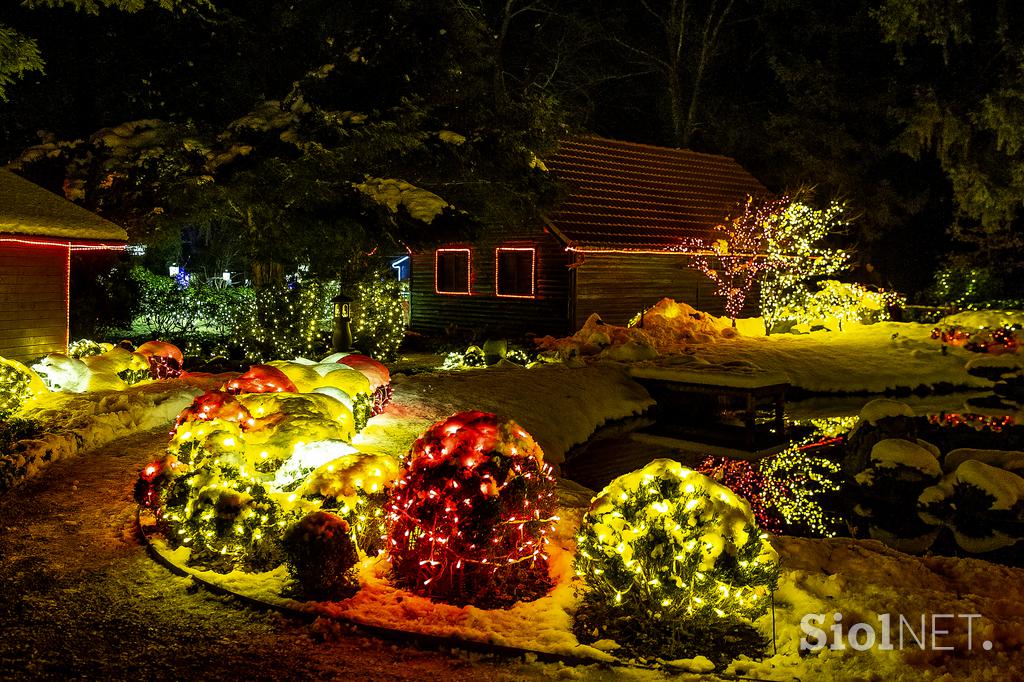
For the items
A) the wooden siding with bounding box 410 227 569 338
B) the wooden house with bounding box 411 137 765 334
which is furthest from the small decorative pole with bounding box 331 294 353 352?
the wooden house with bounding box 411 137 765 334

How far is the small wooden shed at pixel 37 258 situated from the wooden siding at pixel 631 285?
11.2m

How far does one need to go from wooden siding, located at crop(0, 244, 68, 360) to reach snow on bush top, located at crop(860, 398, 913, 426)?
13937 mm

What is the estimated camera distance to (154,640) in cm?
491

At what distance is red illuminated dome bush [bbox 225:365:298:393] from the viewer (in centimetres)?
955

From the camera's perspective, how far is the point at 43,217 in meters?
14.0

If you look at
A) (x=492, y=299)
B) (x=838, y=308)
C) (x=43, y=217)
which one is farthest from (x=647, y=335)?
(x=43, y=217)

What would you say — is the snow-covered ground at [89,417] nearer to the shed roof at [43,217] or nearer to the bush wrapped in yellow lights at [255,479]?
the bush wrapped in yellow lights at [255,479]

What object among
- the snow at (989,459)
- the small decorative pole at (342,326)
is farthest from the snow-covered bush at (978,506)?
the small decorative pole at (342,326)

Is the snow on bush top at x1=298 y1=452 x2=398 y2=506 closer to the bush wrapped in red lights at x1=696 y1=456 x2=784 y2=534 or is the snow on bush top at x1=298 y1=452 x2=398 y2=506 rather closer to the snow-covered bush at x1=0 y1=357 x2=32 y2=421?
the bush wrapped in red lights at x1=696 y1=456 x2=784 y2=534

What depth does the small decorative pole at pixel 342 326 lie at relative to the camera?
16.0 m

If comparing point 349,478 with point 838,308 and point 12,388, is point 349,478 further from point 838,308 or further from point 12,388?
point 838,308

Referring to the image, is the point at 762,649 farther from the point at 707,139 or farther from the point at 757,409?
the point at 707,139

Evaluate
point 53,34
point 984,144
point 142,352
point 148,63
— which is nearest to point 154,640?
point 142,352

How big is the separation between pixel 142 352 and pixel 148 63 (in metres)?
7.09
